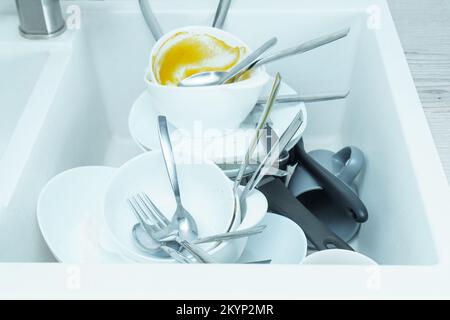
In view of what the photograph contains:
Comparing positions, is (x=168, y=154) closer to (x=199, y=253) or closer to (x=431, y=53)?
(x=199, y=253)

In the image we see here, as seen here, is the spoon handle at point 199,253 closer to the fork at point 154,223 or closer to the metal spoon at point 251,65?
the fork at point 154,223

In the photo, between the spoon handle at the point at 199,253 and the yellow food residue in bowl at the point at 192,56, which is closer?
the spoon handle at the point at 199,253

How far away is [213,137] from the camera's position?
1.94ft

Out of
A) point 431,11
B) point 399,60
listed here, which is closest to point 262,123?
point 399,60

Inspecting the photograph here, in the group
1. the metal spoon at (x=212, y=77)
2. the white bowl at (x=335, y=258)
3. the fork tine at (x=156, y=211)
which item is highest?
the metal spoon at (x=212, y=77)

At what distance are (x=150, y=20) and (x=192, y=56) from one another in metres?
0.08

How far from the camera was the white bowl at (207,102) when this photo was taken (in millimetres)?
550

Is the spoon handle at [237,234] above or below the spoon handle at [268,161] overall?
below

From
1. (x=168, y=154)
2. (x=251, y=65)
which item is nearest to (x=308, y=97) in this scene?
(x=251, y=65)

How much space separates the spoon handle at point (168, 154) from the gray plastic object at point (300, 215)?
97 mm

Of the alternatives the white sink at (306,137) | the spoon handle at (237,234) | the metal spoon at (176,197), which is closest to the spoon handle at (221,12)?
the white sink at (306,137)

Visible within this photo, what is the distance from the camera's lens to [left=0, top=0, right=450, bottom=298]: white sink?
1.34ft

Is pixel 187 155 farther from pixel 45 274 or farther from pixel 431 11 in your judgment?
pixel 431 11

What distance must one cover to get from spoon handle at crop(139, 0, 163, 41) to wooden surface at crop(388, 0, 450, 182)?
325 millimetres
